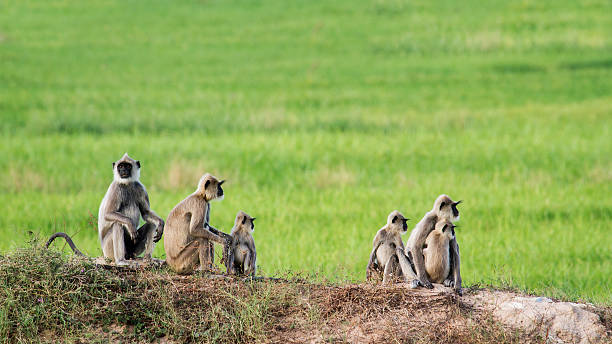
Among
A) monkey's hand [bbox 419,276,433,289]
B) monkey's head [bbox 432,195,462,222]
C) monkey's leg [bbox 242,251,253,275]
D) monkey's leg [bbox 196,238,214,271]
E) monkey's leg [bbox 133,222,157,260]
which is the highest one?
monkey's head [bbox 432,195,462,222]

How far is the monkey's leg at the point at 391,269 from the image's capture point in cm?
990

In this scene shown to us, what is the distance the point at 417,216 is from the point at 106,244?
848 centimetres

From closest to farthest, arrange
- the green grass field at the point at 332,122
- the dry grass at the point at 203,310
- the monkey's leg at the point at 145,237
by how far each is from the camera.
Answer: the dry grass at the point at 203,310 < the monkey's leg at the point at 145,237 < the green grass field at the point at 332,122

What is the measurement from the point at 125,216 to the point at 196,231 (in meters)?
0.93

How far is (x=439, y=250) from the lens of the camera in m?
9.63

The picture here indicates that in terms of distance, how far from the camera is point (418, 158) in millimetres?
23578

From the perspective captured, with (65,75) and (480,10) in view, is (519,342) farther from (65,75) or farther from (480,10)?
(480,10)

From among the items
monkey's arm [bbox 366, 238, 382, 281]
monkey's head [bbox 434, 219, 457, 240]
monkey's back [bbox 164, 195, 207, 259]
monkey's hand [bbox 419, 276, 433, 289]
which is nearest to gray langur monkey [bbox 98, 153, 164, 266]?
monkey's back [bbox 164, 195, 207, 259]

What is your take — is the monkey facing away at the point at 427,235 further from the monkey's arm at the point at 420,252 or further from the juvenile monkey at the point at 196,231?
the juvenile monkey at the point at 196,231

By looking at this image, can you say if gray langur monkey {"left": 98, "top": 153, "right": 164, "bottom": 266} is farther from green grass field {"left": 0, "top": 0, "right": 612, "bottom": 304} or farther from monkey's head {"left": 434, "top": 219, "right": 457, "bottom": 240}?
monkey's head {"left": 434, "top": 219, "right": 457, "bottom": 240}

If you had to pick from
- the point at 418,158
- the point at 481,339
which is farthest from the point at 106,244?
the point at 418,158

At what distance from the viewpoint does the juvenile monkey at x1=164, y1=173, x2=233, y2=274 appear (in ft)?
30.8

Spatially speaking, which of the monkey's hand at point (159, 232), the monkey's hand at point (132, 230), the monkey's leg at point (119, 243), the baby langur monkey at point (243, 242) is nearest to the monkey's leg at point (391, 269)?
the baby langur monkey at point (243, 242)

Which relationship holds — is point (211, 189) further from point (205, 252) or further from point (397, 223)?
point (397, 223)
